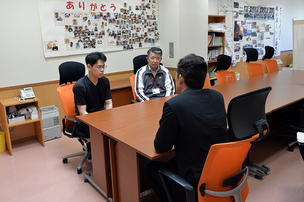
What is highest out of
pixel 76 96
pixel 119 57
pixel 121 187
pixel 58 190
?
pixel 119 57

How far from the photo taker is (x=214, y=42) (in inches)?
250

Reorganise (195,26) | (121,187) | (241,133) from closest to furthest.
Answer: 1. (241,133)
2. (121,187)
3. (195,26)

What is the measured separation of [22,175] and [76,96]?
1.20m

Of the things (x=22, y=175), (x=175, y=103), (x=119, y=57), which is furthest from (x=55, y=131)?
(x=175, y=103)

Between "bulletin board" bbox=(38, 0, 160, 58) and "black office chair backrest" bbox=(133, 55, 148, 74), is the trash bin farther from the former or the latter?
"black office chair backrest" bbox=(133, 55, 148, 74)

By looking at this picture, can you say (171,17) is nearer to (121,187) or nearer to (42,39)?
(42,39)

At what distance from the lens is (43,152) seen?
12.1 ft

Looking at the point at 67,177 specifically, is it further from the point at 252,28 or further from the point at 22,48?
the point at 252,28

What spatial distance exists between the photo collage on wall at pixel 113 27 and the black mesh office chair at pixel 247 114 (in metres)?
3.40

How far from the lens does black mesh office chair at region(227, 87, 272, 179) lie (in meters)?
1.78

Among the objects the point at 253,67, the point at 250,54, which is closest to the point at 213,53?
the point at 250,54

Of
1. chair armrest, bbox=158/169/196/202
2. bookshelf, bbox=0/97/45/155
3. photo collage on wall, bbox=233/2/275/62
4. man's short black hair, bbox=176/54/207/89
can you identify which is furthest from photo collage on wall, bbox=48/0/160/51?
chair armrest, bbox=158/169/196/202

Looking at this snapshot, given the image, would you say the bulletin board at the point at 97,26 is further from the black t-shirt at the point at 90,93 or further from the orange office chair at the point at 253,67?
the orange office chair at the point at 253,67

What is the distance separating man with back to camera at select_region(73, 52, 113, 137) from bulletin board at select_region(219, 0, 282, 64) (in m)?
4.67
